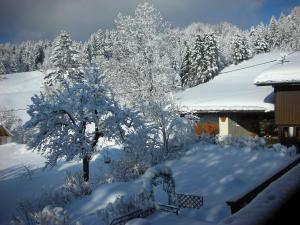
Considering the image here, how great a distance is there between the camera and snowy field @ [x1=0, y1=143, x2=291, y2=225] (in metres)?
12.3

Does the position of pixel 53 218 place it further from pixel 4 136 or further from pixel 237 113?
pixel 4 136

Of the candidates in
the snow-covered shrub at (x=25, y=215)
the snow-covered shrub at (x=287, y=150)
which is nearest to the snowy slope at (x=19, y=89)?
the snow-covered shrub at (x=25, y=215)

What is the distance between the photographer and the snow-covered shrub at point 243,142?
22297 millimetres

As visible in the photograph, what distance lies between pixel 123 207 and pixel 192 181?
550 cm

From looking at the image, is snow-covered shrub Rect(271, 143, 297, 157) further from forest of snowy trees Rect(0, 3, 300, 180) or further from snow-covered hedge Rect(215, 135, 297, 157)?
forest of snowy trees Rect(0, 3, 300, 180)

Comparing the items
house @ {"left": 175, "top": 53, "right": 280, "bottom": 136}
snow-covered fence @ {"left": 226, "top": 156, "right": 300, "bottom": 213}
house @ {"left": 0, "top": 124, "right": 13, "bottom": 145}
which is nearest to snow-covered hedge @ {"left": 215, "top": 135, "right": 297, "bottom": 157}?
house @ {"left": 175, "top": 53, "right": 280, "bottom": 136}

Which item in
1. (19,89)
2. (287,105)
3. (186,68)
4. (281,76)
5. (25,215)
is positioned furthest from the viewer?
(19,89)

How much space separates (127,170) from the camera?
813 inches

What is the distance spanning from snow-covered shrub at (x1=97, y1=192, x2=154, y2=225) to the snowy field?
436 mm

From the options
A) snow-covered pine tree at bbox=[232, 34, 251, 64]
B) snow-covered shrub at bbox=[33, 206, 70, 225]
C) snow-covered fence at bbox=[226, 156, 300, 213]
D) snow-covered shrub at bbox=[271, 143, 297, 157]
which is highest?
snow-covered pine tree at bbox=[232, 34, 251, 64]

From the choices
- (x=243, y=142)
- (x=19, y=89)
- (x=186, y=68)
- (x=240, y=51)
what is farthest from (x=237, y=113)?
(x=19, y=89)

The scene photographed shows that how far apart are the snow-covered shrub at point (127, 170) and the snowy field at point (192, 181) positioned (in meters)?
1.27

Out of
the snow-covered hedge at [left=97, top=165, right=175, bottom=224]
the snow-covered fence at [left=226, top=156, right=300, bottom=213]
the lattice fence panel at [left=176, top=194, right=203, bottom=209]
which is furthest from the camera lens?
the lattice fence panel at [left=176, top=194, right=203, bottom=209]

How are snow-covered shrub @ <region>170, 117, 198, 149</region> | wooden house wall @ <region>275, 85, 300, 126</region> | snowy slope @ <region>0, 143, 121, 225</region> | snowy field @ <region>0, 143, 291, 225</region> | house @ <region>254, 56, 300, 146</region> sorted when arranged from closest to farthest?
snowy field @ <region>0, 143, 291, 225</region> → snowy slope @ <region>0, 143, 121, 225</region> → house @ <region>254, 56, 300, 146</region> → wooden house wall @ <region>275, 85, 300, 126</region> → snow-covered shrub @ <region>170, 117, 198, 149</region>
